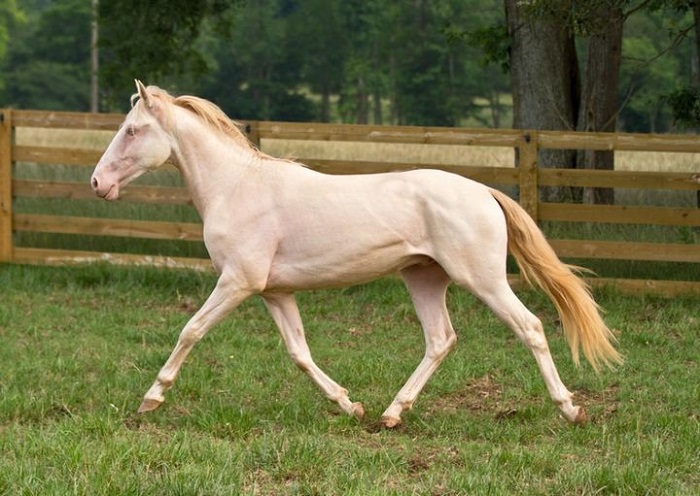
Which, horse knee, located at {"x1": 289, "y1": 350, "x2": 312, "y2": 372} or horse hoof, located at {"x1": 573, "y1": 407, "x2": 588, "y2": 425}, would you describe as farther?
horse knee, located at {"x1": 289, "y1": 350, "x2": 312, "y2": 372}

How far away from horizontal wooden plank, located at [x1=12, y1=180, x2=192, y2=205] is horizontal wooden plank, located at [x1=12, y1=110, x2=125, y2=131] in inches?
23.3

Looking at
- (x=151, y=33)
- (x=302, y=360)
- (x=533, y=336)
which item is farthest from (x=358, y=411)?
(x=151, y=33)

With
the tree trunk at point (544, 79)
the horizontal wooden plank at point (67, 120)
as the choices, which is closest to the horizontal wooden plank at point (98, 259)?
the horizontal wooden plank at point (67, 120)

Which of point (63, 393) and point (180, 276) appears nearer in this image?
point (63, 393)

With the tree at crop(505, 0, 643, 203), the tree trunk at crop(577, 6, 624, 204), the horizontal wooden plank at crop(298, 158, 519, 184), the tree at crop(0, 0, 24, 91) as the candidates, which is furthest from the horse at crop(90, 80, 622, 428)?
the tree at crop(0, 0, 24, 91)

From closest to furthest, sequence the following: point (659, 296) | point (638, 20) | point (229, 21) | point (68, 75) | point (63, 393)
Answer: point (63, 393) < point (659, 296) < point (229, 21) < point (638, 20) < point (68, 75)

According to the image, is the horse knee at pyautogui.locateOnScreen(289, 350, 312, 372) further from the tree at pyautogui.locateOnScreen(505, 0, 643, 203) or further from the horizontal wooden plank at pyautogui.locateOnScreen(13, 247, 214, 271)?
the tree at pyautogui.locateOnScreen(505, 0, 643, 203)

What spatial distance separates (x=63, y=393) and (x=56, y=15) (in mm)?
62177

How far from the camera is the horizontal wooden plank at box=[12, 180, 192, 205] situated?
1158cm

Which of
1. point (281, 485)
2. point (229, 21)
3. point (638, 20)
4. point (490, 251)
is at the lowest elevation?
point (281, 485)

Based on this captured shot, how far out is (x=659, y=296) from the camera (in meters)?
10.5

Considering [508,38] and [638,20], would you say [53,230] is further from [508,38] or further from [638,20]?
[638,20]

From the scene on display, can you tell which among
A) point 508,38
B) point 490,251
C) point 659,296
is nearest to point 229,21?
point 508,38

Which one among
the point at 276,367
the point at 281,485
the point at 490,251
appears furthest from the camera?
the point at 276,367
